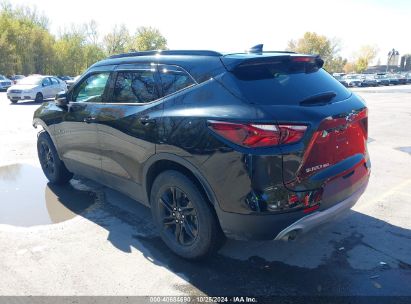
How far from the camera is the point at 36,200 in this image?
16.7ft

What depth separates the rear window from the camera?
2.91 metres

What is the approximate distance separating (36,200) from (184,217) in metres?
2.70

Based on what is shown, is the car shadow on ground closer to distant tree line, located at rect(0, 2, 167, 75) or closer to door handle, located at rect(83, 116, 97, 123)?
door handle, located at rect(83, 116, 97, 123)

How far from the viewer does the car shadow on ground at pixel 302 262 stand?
3027 millimetres

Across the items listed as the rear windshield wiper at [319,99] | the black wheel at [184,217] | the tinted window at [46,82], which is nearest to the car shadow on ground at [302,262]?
the black wheel at [184,217]

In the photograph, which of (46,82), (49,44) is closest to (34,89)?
(46,82)

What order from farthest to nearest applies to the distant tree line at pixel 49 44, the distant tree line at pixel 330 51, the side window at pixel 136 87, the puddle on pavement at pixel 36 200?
the distant tree line at pixel 330 51
the distant tree line at pixel 49 44
the puddle on pavement at pixel 36 200
the side window at pixel 136 87

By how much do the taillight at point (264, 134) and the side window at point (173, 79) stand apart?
77cm

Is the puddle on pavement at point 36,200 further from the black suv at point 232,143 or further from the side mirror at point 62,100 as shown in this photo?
the side mirror at point 62,100

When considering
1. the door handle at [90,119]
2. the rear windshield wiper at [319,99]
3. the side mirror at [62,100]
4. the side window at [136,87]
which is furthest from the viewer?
the side mirror at [62,100]

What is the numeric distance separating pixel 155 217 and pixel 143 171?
0.48m

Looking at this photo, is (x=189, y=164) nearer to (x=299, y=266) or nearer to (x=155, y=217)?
(x=155, y=217)

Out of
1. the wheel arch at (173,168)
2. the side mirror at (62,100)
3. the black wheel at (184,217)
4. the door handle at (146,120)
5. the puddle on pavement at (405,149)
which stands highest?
the side mirror at (62,100)

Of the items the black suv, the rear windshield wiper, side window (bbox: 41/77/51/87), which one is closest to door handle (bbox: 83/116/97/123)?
the black suv
